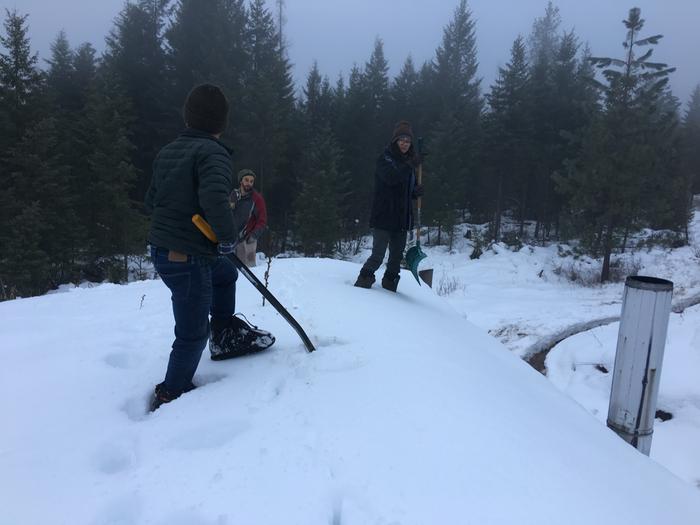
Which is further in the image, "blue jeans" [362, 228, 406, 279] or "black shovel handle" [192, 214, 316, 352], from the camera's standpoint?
"blue jeans" [362, 228, 406, 279]

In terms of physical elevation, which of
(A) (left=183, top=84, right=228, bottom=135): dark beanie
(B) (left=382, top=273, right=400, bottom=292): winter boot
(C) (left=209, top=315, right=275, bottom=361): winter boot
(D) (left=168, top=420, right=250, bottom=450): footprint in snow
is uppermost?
(A) (left=183, top=84, right=228, bottom=135): dark beanie

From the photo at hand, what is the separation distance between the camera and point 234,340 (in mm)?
3434

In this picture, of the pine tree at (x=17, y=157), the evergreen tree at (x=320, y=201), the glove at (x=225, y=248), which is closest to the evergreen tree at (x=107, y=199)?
the pine tree at (x=17, y=157)

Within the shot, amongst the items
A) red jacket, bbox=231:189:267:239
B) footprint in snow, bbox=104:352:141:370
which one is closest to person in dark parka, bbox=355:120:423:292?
red jacket, bbox=231:189:267:239

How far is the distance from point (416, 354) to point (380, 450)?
1205 mm

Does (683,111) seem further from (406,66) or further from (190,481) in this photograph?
(190,481)

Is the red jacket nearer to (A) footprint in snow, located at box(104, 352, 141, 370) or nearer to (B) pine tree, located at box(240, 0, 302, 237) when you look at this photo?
(A) footprint in snow, located at box(104, 352, 141, 370)

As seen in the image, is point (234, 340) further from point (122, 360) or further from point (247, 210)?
point (247, 210)

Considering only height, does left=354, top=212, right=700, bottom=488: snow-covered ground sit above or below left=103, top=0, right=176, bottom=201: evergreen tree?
below

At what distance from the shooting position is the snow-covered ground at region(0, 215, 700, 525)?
6.58 ft

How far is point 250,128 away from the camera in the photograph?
2291cm

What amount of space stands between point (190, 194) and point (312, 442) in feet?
5.16

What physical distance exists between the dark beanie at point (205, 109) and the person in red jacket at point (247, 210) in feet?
13.6

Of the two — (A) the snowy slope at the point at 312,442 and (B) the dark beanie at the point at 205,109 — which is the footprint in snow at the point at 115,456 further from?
(B) the dark beanie at the point at 205,109
